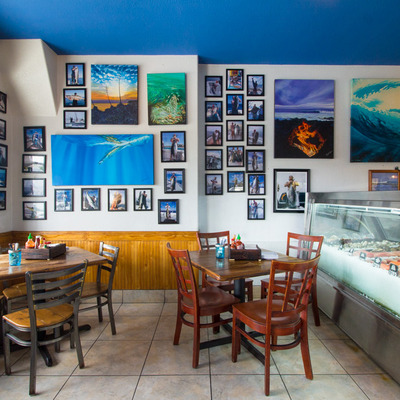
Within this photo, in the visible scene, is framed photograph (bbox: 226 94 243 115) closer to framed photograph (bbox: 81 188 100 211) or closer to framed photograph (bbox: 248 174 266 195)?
framed photograph (bbox: 248 174 266 195)

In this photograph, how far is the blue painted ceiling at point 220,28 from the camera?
2.71 meters

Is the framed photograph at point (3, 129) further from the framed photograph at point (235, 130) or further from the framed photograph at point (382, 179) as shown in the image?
the framed photograph at point (382, 179)

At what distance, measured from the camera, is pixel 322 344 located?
2.58m

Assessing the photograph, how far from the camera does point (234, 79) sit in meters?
3.85

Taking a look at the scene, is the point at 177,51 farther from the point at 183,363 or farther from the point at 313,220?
the point at 183,363

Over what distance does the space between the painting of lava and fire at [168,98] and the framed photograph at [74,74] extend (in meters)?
0.94

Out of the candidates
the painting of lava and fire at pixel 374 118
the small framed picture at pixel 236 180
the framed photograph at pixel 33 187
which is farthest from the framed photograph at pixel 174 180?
the painting of lava and fire at pixel 374 118

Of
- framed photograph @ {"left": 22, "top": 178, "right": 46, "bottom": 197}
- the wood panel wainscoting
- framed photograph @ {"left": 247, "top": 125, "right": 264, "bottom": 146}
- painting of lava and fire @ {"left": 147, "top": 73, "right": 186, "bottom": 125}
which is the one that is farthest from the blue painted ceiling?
the wood panel wainscoting

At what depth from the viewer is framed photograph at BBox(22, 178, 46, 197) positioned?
367cm

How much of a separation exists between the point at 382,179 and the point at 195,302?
11.2 feet

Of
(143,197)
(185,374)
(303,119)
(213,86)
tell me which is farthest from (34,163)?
(303,119)

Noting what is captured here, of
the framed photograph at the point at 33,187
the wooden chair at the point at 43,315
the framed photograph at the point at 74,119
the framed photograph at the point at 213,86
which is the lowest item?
the wooden chair at the point at 43,315

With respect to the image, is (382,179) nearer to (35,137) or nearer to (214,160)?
(214,160)

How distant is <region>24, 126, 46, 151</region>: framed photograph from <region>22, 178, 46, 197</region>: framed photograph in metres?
0.45
